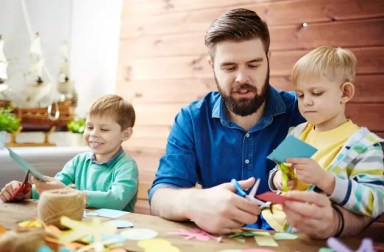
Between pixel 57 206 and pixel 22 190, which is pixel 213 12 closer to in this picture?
pixel 22 190

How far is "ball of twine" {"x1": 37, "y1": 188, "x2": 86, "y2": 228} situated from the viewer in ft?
2.96

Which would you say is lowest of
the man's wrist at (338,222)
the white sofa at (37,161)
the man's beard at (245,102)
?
the white sofa at (37,161)

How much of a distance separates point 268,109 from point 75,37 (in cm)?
239

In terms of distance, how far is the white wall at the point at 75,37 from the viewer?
307cm

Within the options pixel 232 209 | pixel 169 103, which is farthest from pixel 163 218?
pixel 169 103

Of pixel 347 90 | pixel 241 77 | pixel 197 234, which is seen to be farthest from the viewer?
pixel 241 77

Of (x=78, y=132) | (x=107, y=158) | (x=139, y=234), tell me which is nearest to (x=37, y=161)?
(x=107, y=158)

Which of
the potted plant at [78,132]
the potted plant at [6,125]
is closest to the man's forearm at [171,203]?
the potted plant at [6,125]

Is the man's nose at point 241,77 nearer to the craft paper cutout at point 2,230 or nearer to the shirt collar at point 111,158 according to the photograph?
→ the shirt collar at point 111,158

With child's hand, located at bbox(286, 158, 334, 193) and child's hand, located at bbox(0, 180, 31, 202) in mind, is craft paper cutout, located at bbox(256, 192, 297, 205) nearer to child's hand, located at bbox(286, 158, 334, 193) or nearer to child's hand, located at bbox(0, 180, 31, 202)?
child's hand, located at bbox(286, 158, 334, 193)

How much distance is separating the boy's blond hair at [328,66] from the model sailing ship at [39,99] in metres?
2.26

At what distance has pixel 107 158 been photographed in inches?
62.5

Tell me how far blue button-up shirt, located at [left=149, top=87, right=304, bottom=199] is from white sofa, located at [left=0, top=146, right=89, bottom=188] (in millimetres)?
878

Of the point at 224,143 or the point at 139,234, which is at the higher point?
the point at 224,143
